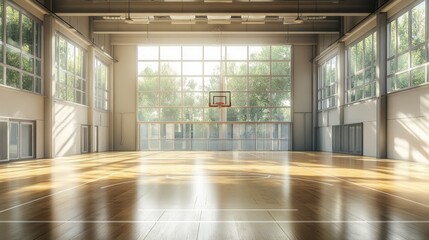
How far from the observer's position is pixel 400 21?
20.4m

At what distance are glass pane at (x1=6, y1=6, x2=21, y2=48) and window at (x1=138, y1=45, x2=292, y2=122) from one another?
600 inches

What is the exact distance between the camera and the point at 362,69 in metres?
24.8

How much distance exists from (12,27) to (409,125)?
1859cm

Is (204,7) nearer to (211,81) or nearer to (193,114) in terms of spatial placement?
(211,81)

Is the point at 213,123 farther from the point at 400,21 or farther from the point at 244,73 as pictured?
the point at 400,21

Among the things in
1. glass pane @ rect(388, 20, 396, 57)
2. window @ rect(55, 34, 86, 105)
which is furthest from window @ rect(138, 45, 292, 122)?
glass pane @ rect(388, 20, 396, 57)

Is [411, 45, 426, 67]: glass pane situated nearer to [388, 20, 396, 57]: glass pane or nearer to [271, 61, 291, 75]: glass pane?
[388, 20, 396, 57]: glass pane

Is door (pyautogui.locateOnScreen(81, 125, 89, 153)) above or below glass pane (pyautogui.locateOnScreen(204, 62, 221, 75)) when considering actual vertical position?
below

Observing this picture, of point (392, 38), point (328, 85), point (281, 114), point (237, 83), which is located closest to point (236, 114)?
point (237, 83)

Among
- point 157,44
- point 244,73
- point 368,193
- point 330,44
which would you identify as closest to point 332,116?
point 330,44

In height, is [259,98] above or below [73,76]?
below

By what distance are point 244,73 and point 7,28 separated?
19.6 metres

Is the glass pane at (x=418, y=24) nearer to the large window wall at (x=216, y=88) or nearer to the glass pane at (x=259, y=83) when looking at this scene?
the large window wall at (x=216, y=88)

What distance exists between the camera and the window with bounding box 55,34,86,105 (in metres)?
24.1
